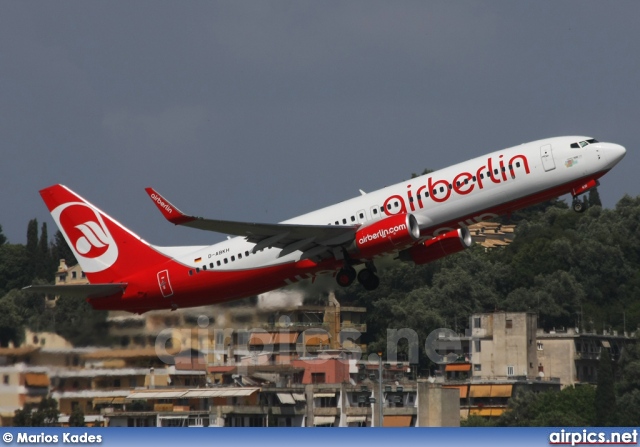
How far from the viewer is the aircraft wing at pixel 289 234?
5166 cm

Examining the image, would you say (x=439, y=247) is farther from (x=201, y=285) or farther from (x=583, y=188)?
(x=201, y=285)

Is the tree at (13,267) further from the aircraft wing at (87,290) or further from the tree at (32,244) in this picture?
the aircraft wing at (87,290)

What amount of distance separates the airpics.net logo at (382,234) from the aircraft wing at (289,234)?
81 centimetres

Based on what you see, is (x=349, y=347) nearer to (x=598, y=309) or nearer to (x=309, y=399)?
(x=309, y=399)

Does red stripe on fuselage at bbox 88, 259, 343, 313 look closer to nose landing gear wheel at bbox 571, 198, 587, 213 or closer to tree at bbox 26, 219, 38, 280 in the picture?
nose landing gear wheel at bbox 571, 198, 587, 213

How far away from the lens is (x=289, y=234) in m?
53.4

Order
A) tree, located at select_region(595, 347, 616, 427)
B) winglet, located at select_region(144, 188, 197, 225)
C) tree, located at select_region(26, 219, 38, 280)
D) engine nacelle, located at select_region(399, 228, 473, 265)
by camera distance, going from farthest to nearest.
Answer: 1. tree, located at select_region(26, 219, 38, 280)
2. tree, located at select_region(595, 347, 616, 427)
3. engine nacelle, located at select_region(399, 228, 473, 265)
4. winglet, located at select_region(144, 188, 197, 225)

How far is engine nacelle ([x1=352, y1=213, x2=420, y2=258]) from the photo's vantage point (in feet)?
170

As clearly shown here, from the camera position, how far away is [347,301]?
10869 centimetres

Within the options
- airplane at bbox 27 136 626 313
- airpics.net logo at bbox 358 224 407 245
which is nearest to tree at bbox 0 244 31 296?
airplane at bbox 27 136 626 313

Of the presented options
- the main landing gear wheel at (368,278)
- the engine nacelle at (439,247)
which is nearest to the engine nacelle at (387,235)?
the main landing gear wheel at (368,278)

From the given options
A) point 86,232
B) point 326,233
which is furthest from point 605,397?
point 326,233

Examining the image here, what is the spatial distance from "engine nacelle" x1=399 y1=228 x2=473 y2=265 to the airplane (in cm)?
4

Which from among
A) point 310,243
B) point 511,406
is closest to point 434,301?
point 511,406
